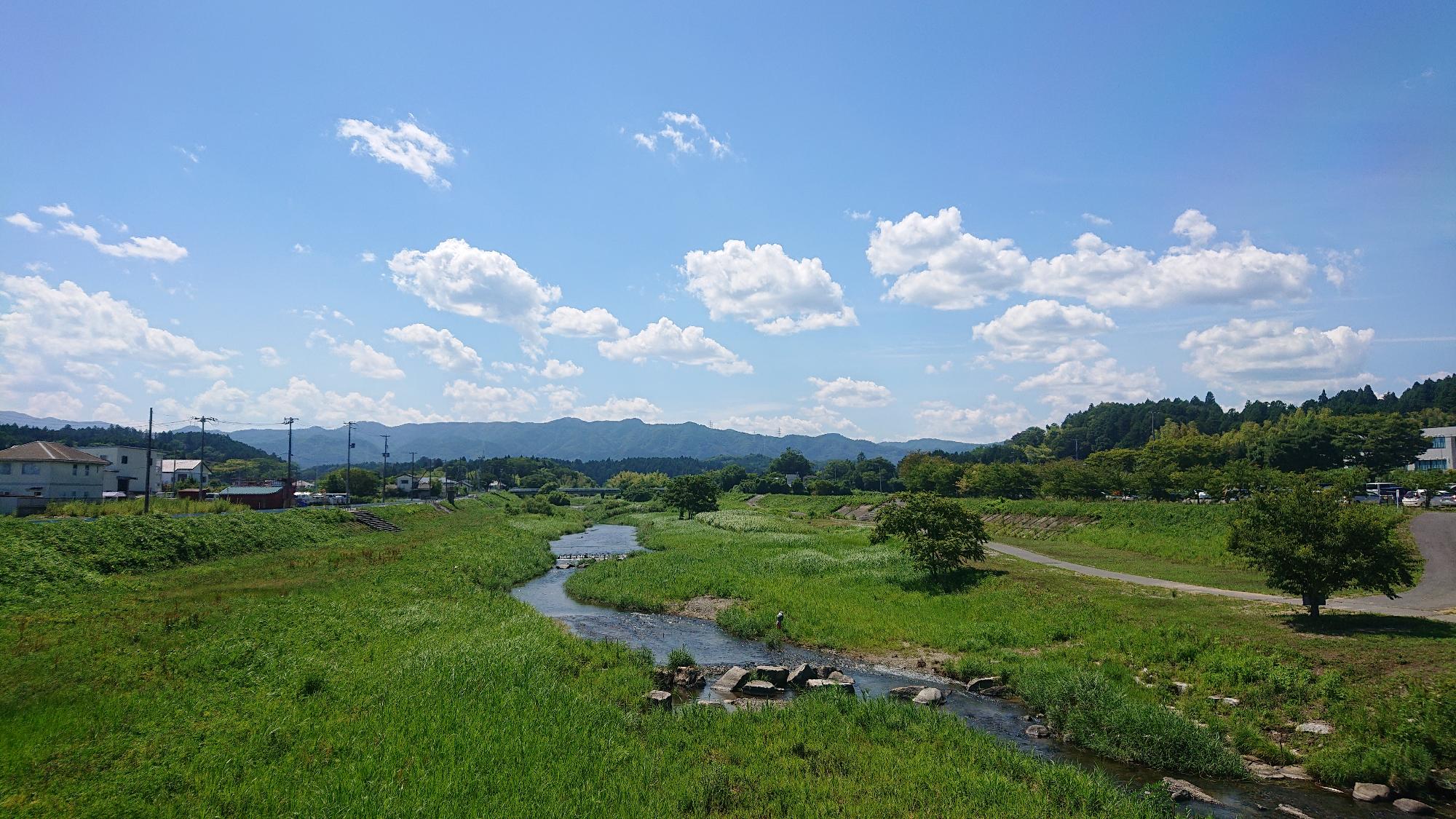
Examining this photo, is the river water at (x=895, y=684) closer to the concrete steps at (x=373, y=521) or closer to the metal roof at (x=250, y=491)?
the concrete steps at (x=373, y=521)

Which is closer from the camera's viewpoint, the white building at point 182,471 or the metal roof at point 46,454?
the metal roof at point 46,454

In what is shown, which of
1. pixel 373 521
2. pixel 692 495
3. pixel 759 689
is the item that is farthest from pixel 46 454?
pixel 759 689

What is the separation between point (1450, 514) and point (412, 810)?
2728 inches

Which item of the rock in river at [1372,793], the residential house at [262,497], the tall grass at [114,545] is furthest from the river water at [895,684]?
the residential house at [262,497]

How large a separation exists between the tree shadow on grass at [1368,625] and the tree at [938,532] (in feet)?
53.1

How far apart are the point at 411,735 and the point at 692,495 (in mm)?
93192

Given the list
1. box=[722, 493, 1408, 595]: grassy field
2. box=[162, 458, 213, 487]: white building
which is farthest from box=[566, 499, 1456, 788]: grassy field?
box=[162, 458, 213, 487]: white building

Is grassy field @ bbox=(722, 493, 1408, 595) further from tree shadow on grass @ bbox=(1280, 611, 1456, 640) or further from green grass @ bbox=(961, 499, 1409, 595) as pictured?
tree shadow on grass @ bbox=(1280, 611, 1456, 640)

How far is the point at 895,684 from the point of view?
2464cm

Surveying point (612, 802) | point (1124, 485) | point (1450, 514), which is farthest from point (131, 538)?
point (1124, 485)

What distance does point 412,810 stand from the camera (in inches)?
514

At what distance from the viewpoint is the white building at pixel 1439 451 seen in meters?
107

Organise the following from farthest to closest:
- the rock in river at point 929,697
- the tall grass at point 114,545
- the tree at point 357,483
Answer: the tree at point 357,483 → the tall grass at point 114,545 → the rock in river at point 929,697

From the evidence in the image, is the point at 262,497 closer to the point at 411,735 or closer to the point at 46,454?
the point at 46,454
